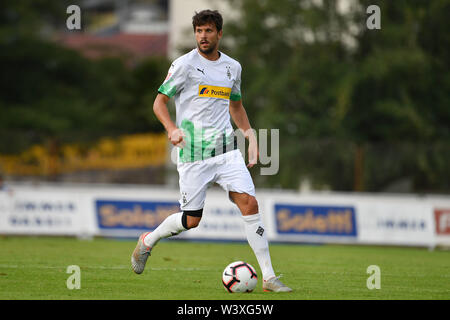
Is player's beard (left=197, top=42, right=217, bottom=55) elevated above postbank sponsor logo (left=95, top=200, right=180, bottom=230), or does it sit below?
above

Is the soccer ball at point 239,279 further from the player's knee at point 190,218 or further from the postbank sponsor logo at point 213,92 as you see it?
the postbank sponsor logo at point 213,92

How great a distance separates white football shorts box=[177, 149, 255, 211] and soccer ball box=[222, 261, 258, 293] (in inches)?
30.0

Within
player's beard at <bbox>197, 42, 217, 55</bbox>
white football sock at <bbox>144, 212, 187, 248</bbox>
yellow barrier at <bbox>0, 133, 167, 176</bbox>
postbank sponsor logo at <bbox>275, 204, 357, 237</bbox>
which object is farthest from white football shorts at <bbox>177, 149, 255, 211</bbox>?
yellow barrier at <bbox>0, 133, 167, 176</bbox>

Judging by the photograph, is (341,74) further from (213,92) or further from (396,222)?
(213,92)

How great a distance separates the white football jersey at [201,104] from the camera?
316 inches

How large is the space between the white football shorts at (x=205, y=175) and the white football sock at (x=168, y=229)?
21 cm

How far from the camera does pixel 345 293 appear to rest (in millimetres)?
7887

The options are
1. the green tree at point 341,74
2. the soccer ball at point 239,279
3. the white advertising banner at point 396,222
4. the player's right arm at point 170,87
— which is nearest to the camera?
the soccer ball at point 239,279

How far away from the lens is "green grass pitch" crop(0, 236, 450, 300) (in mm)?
7559

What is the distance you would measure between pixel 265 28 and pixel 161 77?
13.5 ft

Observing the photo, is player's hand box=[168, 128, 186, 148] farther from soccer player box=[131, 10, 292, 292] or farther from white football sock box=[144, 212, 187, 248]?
white football sock box=[144, 212, 187, 248]

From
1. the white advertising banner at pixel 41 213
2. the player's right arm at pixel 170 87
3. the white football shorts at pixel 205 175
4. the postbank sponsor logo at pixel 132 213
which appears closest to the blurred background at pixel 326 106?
the white advertising banner at pixel 41 213
